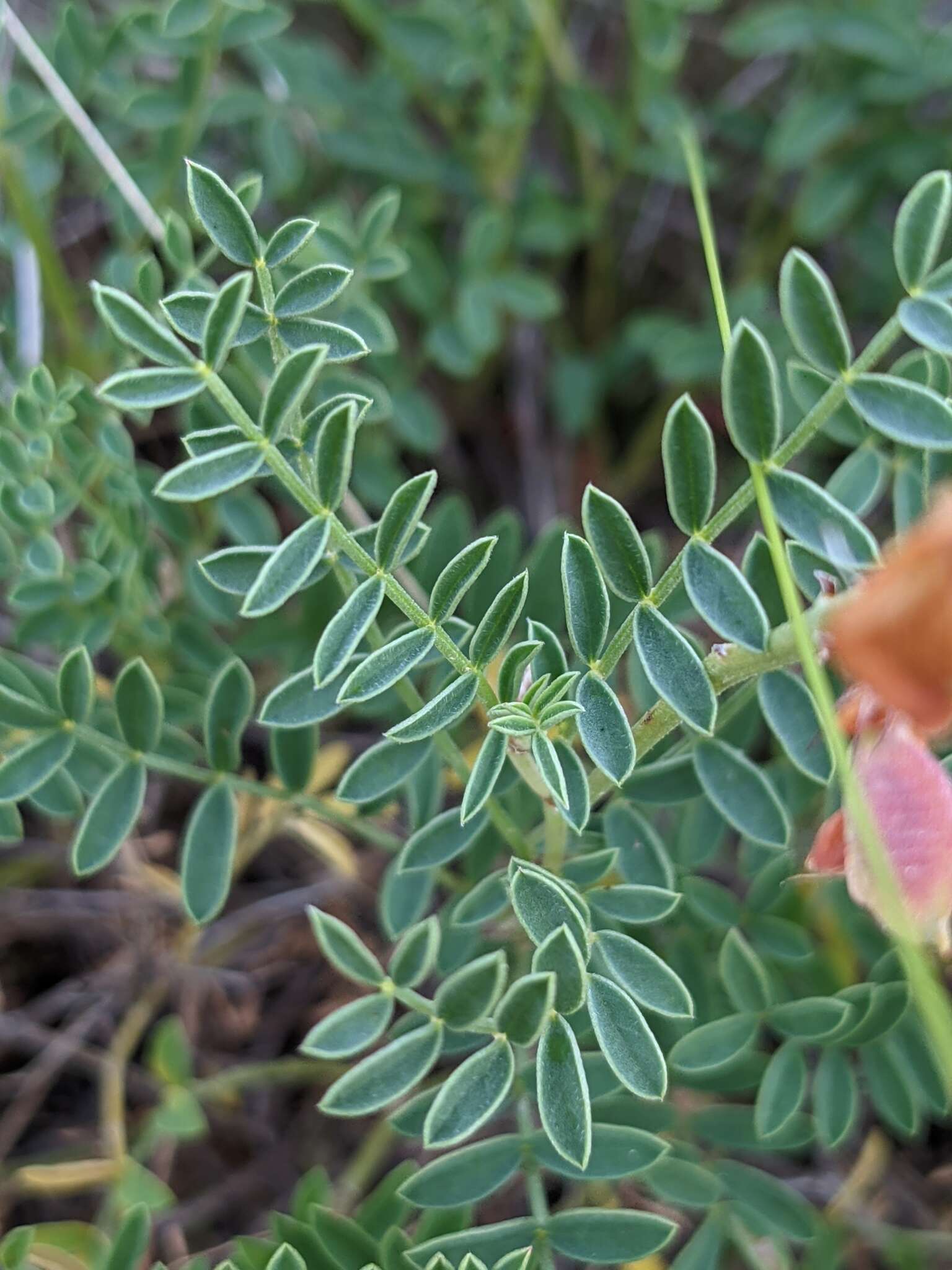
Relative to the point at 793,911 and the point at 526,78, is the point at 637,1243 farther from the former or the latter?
the point at 526,78

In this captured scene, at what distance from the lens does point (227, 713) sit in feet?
3.88

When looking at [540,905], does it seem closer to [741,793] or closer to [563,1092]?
Result: [563,1092]

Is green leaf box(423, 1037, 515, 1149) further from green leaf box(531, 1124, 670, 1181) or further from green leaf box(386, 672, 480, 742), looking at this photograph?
green leaf box(386, 672, 480, 742)

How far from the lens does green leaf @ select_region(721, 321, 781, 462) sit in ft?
2.61

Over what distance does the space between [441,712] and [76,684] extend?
418mm

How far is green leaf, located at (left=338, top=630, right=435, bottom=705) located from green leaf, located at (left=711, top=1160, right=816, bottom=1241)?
717 millimetres

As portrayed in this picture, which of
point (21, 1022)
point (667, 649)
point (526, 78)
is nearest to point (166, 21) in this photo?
point (526, 78)

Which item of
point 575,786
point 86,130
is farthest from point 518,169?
point 575,786

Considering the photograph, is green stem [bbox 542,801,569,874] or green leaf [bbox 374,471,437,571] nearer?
green leaf [bbox 374,471,437,571]

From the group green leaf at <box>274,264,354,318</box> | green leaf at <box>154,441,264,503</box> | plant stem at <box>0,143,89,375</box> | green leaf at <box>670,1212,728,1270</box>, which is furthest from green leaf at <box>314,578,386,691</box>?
plant stem at <box>0,143,89,375</box>

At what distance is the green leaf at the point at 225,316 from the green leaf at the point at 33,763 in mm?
453

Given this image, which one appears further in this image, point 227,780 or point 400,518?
point 227,780

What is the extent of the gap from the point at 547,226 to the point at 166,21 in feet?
2.21

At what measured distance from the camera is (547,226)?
189 cm
